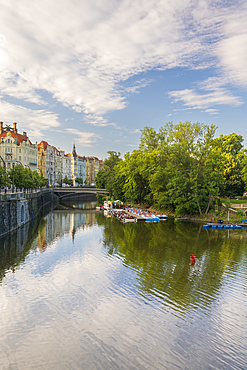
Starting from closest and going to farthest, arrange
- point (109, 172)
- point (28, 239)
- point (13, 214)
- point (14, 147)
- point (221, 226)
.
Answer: point (28, 239) < point (13, 214) < point (221, 226) < point (109, 172) < point (14, 147)

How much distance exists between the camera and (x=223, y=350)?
13133 mm

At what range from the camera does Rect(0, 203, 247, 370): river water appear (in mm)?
12742

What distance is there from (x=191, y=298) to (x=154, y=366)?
7426 millimetres

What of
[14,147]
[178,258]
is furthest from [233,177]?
[14,147]

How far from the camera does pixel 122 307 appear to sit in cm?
1742

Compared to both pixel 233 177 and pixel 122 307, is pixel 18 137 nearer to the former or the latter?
pixel 233 177

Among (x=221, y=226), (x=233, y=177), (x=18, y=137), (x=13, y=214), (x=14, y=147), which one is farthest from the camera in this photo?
(x=18, y=137)

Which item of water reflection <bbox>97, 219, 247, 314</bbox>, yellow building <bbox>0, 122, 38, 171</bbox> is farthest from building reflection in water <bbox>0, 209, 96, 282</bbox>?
yellow building <bbox>0, 122, 38, 171</bbox>

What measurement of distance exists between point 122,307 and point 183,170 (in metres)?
45.0

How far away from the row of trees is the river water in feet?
79.0

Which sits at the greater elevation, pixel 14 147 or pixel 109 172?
pixel 14 147

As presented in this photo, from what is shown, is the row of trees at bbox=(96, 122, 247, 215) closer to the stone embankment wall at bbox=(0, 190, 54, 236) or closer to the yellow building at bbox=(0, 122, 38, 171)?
the stone embankment wall at bbox=(0, 190, 54, 236)

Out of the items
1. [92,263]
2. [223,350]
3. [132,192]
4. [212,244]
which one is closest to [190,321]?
[223,350]

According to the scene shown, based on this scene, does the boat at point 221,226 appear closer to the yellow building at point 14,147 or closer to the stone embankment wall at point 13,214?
the stone embankment wall at point 13,214
